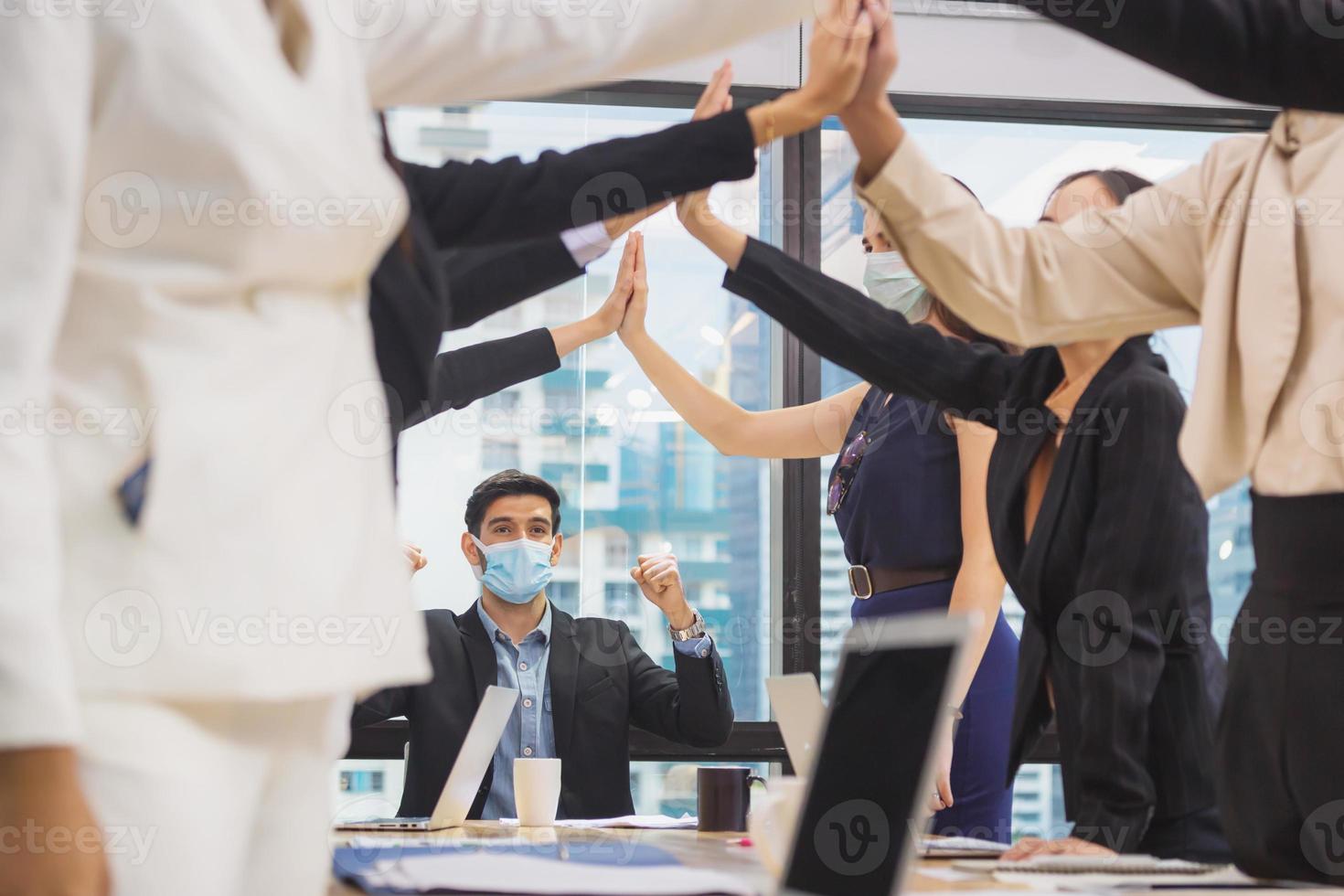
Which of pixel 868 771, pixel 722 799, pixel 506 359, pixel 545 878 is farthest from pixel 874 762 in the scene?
pixel 506 359

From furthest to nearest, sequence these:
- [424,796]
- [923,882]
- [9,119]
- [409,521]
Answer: [409,521], [424,796], [923,882], [9,119]

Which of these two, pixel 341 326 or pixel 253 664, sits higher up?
pixel 341 326

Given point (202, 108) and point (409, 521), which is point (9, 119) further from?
point (409, 521)

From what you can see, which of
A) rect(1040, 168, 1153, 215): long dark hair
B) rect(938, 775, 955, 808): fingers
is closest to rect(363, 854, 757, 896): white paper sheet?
rect(1040, 168, 1153, 215): long dark hair

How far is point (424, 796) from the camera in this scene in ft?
10.1

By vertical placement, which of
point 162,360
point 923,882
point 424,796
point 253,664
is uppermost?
point 162,360

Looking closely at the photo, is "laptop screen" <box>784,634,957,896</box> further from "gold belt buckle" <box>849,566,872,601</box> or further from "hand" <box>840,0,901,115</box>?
"gold belt buckle" <box>849,566,872,601</box>

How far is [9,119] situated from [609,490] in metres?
3.68

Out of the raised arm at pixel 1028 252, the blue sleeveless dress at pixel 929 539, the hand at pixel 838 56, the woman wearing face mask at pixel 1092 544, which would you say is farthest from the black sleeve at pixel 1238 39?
the blue sleeveless dress at pixel 929 539

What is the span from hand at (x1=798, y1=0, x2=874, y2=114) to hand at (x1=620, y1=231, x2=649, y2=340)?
4.45ft

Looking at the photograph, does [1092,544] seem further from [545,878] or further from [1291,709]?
[545,878]

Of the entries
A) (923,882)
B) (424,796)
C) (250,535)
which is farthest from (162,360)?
(424,796)

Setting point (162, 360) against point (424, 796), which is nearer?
point (162, 360)

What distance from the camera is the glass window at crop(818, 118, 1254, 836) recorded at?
4465 mm
